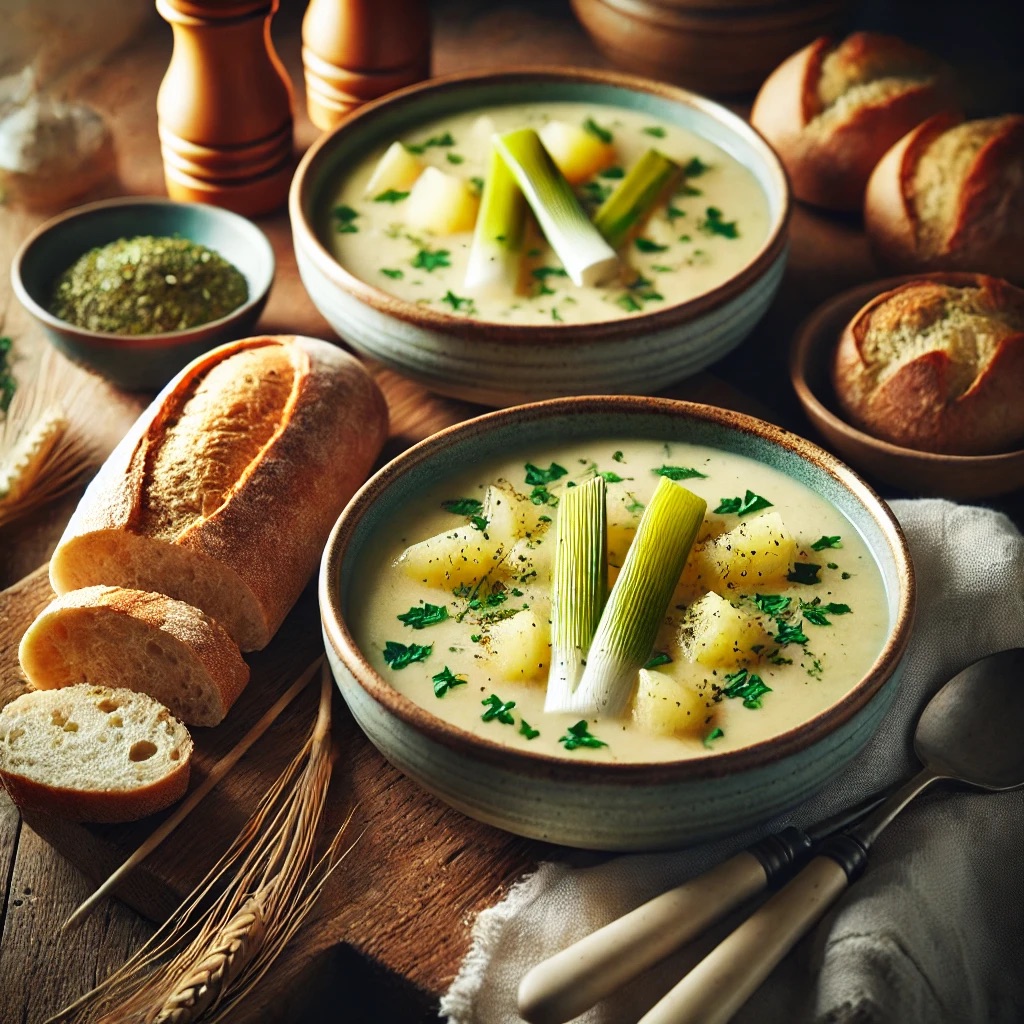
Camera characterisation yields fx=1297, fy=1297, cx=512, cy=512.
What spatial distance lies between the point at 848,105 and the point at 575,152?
0.65 metres

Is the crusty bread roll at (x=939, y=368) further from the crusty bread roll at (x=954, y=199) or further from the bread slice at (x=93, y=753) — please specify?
the bread slice at (x=93, y=753)

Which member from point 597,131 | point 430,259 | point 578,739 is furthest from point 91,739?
point 597,131

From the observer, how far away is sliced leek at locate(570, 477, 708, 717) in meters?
1.78

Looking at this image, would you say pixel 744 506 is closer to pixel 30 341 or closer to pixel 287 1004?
pixel 287 1004

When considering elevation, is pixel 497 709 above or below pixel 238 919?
above

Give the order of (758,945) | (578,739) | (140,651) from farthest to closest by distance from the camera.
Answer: (140,651), (578,739), (758,945)

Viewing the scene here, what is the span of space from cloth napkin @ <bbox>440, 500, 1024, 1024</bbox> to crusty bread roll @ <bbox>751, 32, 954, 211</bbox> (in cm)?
151

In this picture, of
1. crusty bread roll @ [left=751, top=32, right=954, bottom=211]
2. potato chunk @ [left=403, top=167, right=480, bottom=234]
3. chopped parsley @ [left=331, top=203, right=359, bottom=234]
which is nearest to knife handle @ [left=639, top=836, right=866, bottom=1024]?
potato chunk @ [left=403, top=167, right=480, bottom=234]

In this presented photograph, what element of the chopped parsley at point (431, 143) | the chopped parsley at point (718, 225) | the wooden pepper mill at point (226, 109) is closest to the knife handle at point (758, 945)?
the chopped parsley at point (718, 225)

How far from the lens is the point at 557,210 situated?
2699 mm

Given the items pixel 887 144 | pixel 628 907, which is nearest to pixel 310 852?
pixel 628 907

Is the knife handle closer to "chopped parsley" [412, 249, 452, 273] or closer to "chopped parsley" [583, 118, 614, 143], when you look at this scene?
"chopped parsley" [412, 249, 452, 273]

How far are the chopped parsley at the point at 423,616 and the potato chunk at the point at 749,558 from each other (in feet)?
1.32

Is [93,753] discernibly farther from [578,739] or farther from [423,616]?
[578,739]
